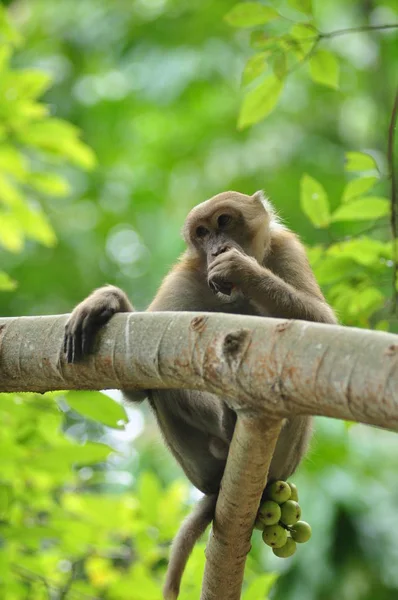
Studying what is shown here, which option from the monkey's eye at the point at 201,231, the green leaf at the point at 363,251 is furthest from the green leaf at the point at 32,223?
the green leaf at the point at 363,251

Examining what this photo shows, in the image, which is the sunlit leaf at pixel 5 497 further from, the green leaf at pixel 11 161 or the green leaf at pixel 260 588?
the green leaf at pixel 11 161

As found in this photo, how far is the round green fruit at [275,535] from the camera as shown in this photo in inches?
127

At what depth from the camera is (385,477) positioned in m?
9.93

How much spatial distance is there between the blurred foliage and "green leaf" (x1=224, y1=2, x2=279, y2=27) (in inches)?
54.0

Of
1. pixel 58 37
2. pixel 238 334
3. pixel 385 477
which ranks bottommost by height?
pixel 385 477

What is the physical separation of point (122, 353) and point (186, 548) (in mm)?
1380

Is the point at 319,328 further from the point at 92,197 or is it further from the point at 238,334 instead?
the point at 92,197

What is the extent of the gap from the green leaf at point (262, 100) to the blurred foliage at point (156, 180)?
1339 mm

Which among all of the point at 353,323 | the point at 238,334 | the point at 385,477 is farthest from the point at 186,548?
the point at 385,477

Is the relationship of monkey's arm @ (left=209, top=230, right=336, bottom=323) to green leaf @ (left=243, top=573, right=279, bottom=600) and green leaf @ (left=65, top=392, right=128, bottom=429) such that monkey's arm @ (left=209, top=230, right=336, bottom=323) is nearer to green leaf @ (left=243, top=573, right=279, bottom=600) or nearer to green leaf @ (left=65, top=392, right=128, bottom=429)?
green leaf @ (left=65, top=392, right=128, bottom=429)

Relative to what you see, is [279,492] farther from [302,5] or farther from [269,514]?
[302,5]

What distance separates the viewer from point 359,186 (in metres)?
3.57

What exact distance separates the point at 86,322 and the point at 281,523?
3.86 ft

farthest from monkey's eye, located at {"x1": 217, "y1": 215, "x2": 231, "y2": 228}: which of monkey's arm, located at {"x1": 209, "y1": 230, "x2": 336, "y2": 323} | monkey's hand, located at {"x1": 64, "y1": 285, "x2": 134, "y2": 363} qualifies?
monkey's hand, located at {"x1": 64, "y1": 285, "x2": 134, "y2": 363}
